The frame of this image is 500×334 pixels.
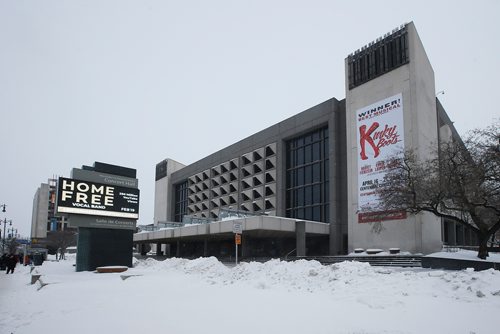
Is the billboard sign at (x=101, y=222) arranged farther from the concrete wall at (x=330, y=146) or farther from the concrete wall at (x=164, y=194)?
the concrete wall at (x=164, y=194)

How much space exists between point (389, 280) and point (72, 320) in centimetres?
1004

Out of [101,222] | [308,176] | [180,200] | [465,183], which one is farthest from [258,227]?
[180,200]

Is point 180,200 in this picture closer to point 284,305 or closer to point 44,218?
point 284,305

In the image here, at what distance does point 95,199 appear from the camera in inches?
1201

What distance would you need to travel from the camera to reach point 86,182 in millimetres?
30203

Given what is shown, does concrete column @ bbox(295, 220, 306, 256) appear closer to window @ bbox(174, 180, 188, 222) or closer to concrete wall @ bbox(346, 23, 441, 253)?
concrete wall @ bbox(346, 23, 441, 253)

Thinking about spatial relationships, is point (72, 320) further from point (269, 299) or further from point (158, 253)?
point (158, 253)

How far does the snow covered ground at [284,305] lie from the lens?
8.66 meters

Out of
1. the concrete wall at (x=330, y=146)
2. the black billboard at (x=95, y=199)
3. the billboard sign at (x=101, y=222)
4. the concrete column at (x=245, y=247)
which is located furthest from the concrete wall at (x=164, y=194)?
the black billboard at (x=95, y=199)

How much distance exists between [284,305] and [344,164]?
117 feet

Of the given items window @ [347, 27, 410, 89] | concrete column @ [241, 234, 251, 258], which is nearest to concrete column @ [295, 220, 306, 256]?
concrete column @ [241, 234, 251, 258]

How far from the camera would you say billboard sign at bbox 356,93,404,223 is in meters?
38.0

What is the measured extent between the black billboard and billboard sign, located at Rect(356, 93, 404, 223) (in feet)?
68.9

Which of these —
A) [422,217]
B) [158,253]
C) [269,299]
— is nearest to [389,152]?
[422,217]
